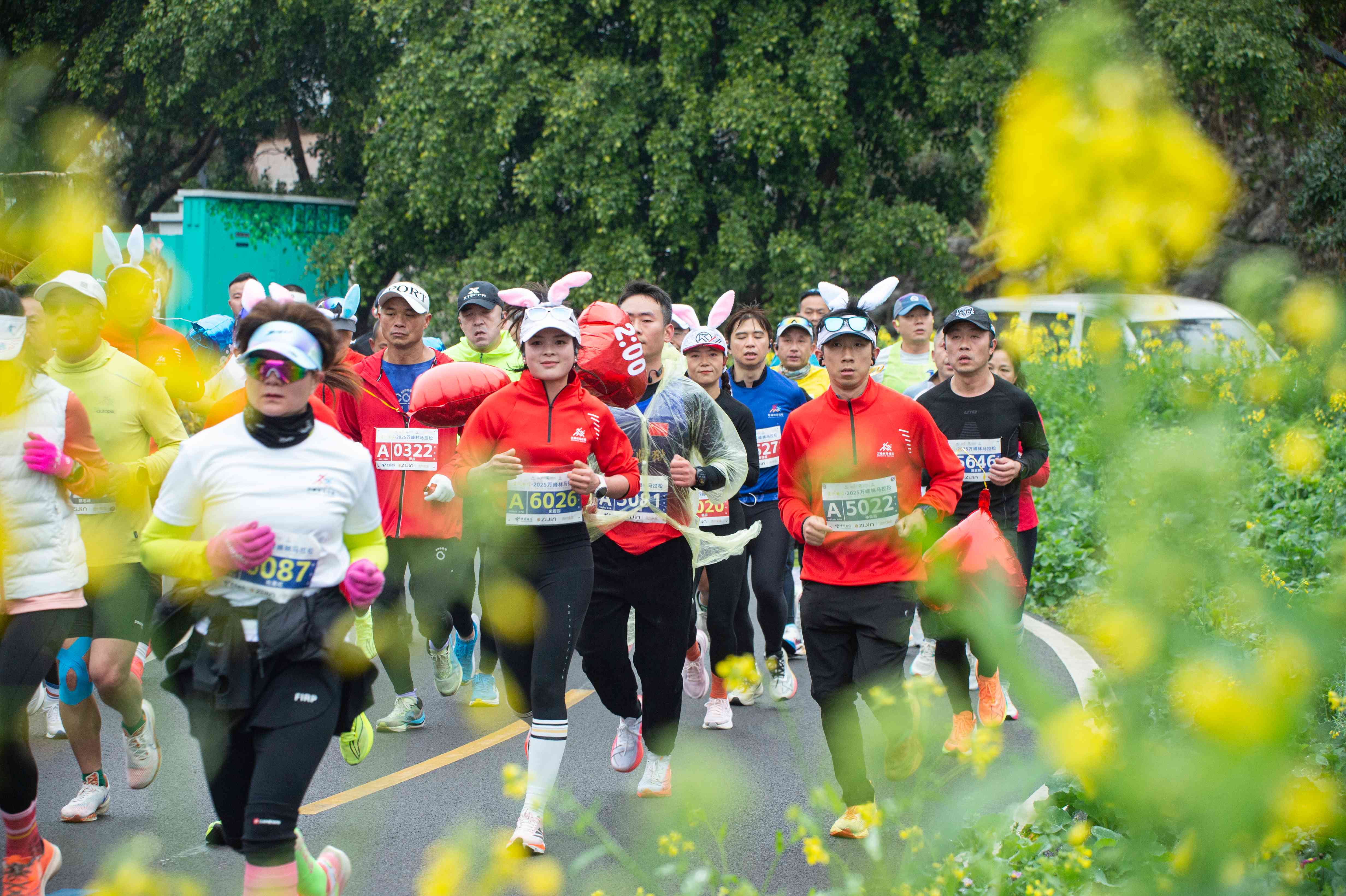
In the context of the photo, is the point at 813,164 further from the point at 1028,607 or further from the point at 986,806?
the point at 986,806

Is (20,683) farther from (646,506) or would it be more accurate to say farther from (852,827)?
(852,827)

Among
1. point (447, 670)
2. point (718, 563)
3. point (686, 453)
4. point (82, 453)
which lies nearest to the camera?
point (82, 453)

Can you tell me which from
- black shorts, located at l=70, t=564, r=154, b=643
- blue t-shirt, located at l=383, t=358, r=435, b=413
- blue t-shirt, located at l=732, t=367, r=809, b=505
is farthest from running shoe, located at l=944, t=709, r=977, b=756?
black shorts, located at l=70, t=564, r=154, b=643

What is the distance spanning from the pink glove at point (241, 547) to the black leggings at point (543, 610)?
5.27 ft

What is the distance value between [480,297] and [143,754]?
3.01 metres

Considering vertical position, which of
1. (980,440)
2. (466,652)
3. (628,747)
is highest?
(980,440)

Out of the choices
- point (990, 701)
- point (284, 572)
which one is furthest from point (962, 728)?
point (284, 572)

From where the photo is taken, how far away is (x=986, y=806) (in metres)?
1.25

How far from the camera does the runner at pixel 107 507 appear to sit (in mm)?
4621

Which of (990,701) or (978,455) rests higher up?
(978,455)

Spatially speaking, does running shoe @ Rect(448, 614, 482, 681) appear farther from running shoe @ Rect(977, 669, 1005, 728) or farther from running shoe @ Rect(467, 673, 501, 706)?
running shoe @ Rect(977, 669, 1005, 728)

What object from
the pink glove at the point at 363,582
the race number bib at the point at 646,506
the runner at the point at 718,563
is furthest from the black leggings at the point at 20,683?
the runner at the point at 718,563

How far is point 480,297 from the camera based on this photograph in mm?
7027

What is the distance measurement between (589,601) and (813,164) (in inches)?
607
